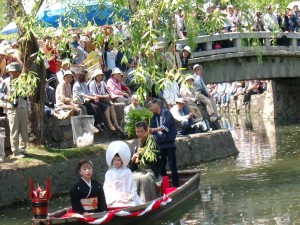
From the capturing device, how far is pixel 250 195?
56.7 ft

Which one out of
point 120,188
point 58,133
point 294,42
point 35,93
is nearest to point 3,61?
point 35,93

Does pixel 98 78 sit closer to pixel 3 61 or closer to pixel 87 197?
pixel 3 61

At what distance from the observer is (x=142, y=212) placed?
1439 centimetres

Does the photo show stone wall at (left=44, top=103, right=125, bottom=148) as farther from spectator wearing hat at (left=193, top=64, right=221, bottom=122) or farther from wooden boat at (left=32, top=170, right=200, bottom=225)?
spectator wearing hat at (left=193, top=64, right=221, bottom=122)

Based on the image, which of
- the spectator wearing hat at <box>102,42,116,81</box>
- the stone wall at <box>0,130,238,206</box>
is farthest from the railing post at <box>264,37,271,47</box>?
the stone wall at <box>0,130,238,206</box>

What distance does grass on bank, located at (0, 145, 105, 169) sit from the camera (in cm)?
1777

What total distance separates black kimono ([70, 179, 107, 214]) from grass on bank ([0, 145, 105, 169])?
4021 millimetres

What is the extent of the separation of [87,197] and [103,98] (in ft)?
25.8

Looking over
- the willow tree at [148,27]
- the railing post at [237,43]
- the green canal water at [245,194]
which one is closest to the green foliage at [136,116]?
the green canal water at [245,194]

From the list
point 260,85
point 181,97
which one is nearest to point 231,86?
point 260,85

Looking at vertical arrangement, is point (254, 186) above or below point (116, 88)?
below

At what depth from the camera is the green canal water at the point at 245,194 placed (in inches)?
600

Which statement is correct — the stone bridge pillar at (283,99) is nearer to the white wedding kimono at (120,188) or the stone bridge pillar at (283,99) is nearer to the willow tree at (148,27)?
the willow tree at (148,27)

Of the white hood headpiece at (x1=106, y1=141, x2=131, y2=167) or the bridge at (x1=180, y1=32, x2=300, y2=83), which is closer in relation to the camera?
the white hood headpiece at (x1=106, y1=141, x2=131, y2=167)
